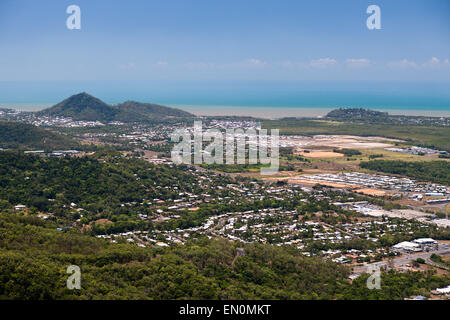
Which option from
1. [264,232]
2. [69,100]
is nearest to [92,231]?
[264,232]

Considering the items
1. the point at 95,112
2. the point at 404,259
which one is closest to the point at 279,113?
the point at 95,112

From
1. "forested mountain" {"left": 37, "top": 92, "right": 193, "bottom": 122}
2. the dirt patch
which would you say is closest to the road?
the dirt patch

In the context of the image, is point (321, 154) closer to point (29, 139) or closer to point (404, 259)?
point (404, 259)

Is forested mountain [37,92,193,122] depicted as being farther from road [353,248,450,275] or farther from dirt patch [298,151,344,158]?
road [353,248,450,275]

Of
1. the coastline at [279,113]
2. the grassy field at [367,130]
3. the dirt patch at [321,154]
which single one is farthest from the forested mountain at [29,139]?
the coastline at [279,113]

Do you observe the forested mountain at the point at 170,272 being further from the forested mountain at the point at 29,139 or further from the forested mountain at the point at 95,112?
the forested mountain at the point at 95,112
